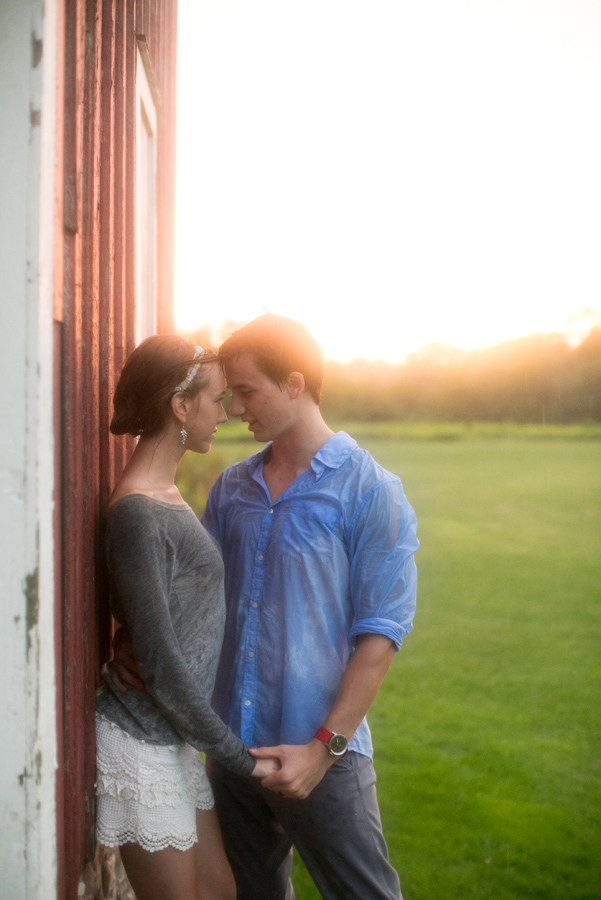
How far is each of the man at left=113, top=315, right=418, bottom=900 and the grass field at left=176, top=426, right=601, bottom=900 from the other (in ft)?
5.75

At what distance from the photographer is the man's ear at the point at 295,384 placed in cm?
219

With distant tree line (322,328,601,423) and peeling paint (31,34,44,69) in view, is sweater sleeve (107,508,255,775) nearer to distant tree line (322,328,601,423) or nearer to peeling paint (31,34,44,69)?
peeling paint (31,34,44,69)

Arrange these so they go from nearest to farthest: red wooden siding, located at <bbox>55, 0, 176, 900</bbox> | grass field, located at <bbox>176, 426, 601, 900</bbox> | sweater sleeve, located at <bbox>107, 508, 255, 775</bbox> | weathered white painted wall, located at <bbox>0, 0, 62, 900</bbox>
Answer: weathered white painted wall, located at <bbox>0, 0, 62, 900</bbox>, red wooden siding, located at <bbox>55, 0, 176, 900</bbox>, sweater sleeve, located at <bbox>107, 508, 255, 775</bbox>, grass field, located at <bbox>176, 426, 601, 900</bbox>

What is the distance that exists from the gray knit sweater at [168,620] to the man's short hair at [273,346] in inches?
21.7

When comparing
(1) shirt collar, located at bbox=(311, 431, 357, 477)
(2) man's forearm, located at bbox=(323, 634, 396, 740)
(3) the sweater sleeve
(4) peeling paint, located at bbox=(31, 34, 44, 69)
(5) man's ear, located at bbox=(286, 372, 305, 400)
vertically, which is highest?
(4) peeling paint, located at bbox=(31, 34, 44, 69)

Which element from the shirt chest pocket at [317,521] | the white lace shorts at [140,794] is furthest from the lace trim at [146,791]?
the shirt chest pocket at [317,521]

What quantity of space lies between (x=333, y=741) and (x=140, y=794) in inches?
21.4

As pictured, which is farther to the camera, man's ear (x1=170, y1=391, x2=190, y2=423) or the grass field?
the grass field

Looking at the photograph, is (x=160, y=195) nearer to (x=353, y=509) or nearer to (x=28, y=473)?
(x=353, y=509)

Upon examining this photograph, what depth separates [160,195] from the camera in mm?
4297

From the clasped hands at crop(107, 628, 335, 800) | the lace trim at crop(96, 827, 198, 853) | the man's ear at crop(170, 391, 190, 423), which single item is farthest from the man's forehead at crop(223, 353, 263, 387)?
the lace trim at crop(96, 827, 198, 853)

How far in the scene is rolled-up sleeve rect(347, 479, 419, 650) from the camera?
2.01 m

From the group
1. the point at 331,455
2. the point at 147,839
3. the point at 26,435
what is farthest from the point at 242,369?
the point at 147,839

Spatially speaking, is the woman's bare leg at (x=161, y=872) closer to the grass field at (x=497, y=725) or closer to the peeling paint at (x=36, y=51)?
the peeling paint at (x=36, y=51)
